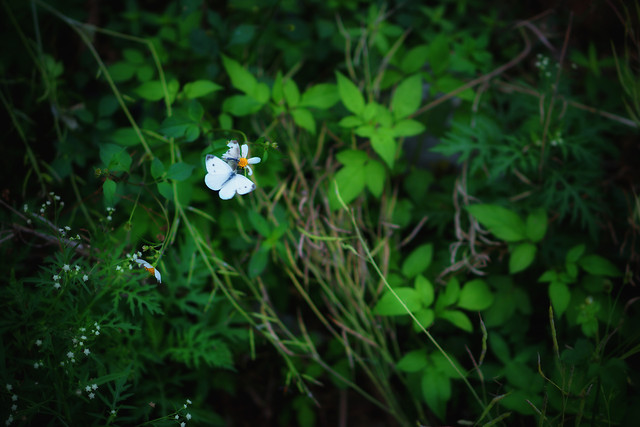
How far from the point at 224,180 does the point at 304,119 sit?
0.58 meters

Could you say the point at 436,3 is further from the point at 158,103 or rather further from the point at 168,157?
the point at 168,157

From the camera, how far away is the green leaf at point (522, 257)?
1.58m

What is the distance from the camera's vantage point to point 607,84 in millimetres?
2027

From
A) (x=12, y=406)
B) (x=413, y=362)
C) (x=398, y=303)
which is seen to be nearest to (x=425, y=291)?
(x=398, y=303)

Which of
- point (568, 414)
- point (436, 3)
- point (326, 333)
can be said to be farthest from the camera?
point (436, 3)

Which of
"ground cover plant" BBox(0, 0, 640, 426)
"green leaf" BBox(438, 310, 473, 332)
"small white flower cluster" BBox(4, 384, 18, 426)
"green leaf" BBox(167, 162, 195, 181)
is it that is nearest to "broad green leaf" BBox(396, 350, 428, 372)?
"ground cover plant" BBox(0, 0, 640, 426)

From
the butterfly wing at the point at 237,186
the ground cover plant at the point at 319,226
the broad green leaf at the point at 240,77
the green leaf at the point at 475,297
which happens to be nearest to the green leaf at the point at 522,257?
the ground cover plant at the point at 319,226

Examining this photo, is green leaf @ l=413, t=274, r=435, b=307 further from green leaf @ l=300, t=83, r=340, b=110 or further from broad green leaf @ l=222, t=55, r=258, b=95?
broad green leaf @ l=222, t=55, r=258, b=95

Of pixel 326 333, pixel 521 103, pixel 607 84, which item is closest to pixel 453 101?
pixel 521 103

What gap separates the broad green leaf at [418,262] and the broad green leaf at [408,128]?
0.40 m

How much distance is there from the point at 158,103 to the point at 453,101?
4.55 feet

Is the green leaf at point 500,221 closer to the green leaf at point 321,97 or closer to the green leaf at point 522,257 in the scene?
the green leaf at point 522,257

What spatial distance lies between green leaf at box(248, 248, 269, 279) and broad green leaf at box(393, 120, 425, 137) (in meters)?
0.62

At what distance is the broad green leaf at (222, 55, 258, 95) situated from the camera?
1.71 m
